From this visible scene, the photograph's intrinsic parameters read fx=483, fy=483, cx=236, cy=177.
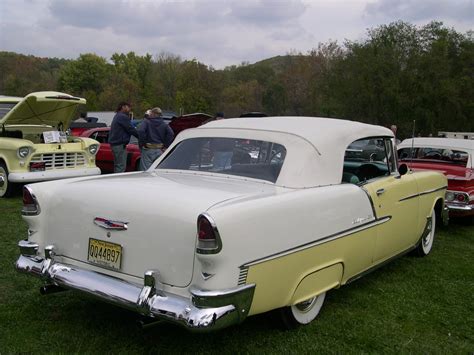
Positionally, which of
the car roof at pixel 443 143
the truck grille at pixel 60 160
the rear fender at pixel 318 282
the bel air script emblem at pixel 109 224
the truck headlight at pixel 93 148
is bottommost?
the truck grille at pixel 60 160

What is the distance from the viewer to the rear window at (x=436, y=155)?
754 cm

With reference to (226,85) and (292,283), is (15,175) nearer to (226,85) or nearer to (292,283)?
(292,283)

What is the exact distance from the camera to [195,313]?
8.43 ft

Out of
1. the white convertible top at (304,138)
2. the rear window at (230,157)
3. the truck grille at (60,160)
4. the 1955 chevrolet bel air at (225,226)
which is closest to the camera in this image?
the 1955 chevrolet bel air at (225,226)

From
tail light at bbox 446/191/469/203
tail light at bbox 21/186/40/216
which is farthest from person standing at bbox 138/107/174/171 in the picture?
tail light at bbox 21/186/40/216

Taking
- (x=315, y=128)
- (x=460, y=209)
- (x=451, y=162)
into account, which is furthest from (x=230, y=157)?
(x=451, y=162)

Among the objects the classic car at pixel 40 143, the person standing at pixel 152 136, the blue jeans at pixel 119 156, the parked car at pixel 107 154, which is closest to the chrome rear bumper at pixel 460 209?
the person standing at pixel 152 136

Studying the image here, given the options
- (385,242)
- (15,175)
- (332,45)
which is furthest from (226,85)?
(385,242)

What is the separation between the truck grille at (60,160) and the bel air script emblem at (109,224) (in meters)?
5.85

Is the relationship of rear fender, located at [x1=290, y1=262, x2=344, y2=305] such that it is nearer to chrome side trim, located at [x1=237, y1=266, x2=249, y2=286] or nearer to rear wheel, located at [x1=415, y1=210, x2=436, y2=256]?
chrome side trim, located at [x1=237, y1=266, x2=249, y2=286]

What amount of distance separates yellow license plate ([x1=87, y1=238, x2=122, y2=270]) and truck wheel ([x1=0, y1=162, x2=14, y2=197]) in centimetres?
573

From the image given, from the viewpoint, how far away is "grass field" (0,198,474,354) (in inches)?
123

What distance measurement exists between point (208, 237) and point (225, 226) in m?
0.11

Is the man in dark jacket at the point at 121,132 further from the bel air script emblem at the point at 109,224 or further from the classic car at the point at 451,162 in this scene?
the bel air script emblem at the point at 109,224
